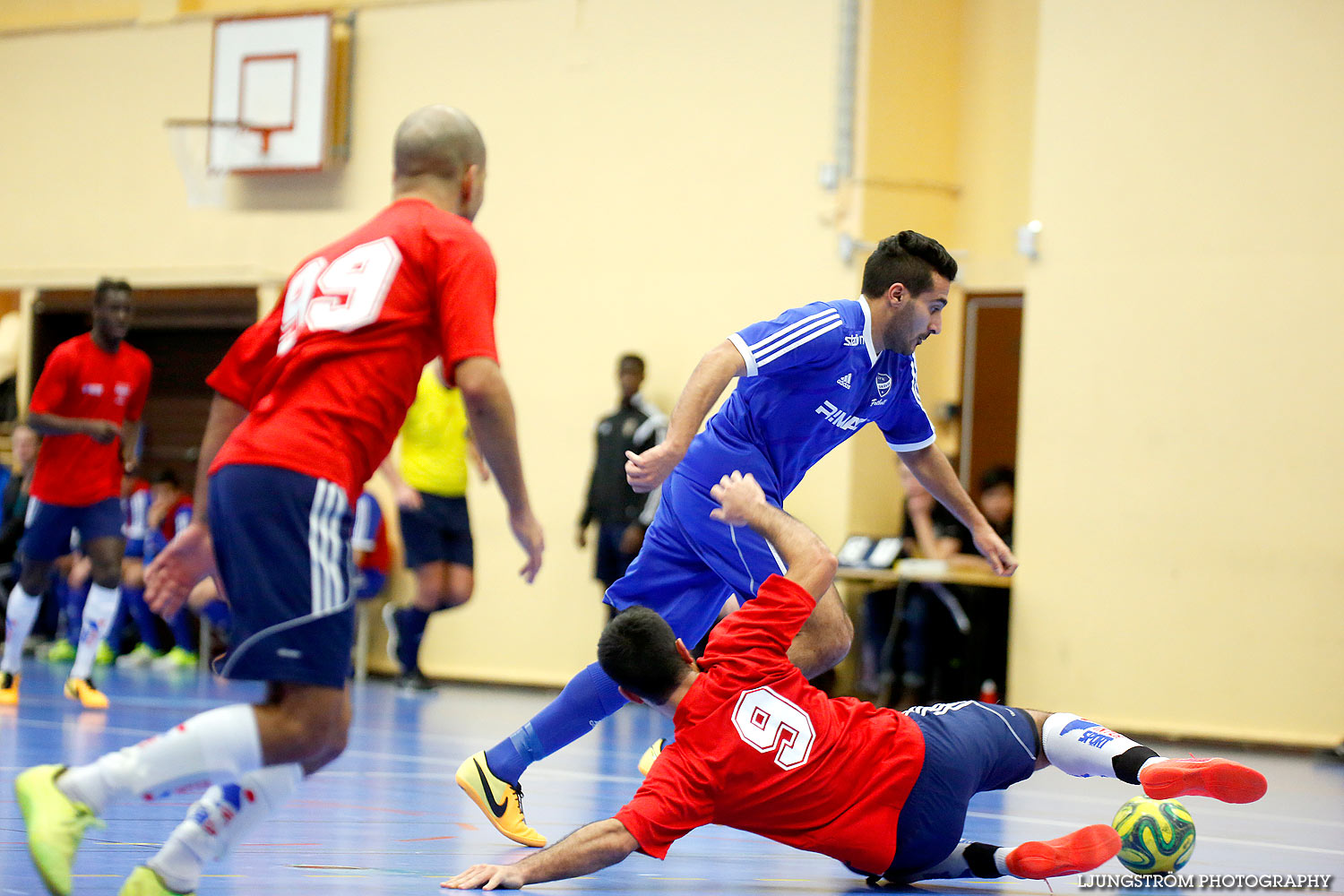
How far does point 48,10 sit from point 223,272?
3563 mm

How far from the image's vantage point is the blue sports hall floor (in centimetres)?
390

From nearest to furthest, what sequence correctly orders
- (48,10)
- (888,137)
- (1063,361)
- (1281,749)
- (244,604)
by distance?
(244,604)
(1281,749)
(1063,361)
(888,137)
(48,10)

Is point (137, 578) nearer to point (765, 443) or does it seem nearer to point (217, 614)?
point (217, 614)

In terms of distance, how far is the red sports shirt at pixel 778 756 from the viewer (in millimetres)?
3641

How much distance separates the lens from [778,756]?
3.67 meters

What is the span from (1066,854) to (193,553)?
225 centimetres

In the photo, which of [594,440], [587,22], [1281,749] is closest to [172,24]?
[587,22]

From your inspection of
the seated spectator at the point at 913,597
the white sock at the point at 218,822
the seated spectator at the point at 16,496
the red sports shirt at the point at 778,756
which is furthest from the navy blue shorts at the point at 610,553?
the white sock at the point at 218,822

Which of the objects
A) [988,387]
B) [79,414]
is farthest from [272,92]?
[988,387]

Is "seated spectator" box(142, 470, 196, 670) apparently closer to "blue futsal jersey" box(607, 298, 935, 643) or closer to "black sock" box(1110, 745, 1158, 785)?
"blue futsal jersey" box(607, 298, 935, 643)

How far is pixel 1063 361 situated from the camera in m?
9.95

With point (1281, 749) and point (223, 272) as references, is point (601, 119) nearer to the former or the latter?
point (223, 272)

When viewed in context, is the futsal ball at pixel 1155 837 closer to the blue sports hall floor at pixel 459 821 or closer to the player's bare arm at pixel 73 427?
the blue sports hall floor at pixel 459 821

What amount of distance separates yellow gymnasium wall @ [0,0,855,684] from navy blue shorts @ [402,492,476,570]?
5.95ft
